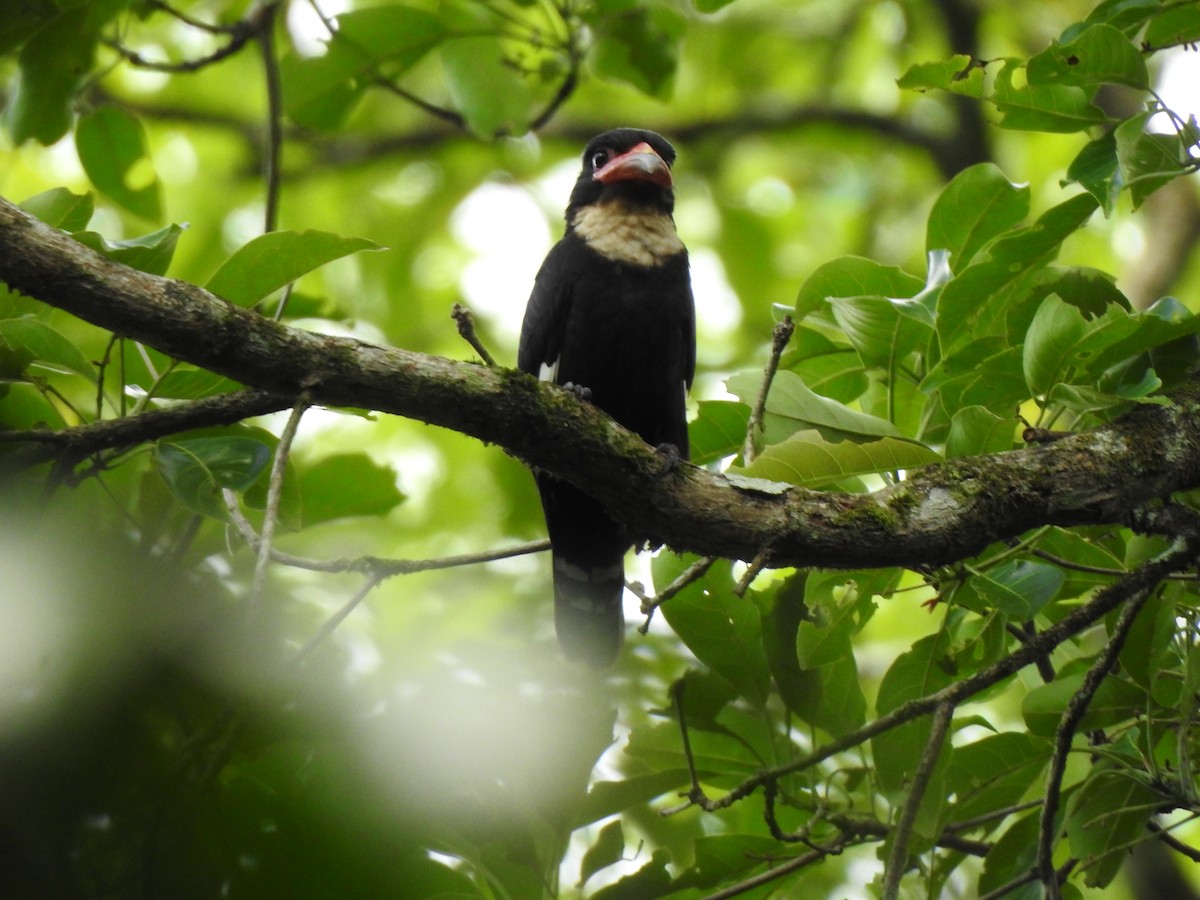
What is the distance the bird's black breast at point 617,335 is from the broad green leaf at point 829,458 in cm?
118

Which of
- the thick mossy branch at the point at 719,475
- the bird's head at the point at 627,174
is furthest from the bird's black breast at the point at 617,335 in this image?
the thick mossy branch at the point at 719,475

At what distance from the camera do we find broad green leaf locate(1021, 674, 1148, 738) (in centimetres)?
230

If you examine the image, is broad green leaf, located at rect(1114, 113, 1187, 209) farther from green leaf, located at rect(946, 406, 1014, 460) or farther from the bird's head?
the bird's head

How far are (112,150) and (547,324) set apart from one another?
1364 mm

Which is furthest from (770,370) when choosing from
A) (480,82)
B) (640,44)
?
(480,82)

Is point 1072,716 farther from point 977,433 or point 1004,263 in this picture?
point 1004,263

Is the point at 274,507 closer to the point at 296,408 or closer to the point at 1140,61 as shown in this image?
the point at 296,408

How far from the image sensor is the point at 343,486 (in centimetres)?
283

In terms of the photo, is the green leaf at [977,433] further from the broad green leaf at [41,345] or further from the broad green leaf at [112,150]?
the broad green leaf at [112,150]

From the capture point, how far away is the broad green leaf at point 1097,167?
2309 mm

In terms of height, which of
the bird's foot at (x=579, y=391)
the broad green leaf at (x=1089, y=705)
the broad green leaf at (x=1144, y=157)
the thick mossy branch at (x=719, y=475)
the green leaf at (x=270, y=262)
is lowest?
the broad green leaf at (x=1089, y=705)

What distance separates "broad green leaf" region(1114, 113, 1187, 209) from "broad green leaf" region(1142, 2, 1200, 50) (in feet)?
0.73

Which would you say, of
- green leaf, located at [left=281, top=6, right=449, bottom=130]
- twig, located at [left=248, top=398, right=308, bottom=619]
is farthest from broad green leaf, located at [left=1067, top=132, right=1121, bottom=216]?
green leaf, located at [left=281, top=6, right=449, bottom=130]

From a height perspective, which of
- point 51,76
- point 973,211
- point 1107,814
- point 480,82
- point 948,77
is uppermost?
point 480,82
